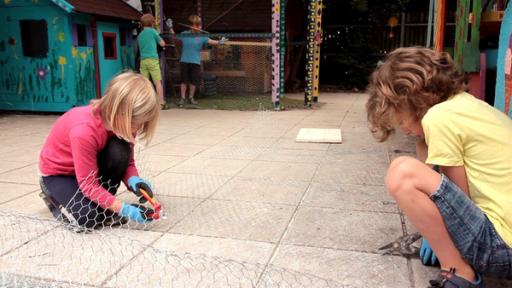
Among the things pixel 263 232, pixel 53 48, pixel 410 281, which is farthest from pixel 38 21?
pixel 410 281

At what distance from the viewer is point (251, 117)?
7.34m

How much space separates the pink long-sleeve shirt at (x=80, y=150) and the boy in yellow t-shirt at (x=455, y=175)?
1535 mm

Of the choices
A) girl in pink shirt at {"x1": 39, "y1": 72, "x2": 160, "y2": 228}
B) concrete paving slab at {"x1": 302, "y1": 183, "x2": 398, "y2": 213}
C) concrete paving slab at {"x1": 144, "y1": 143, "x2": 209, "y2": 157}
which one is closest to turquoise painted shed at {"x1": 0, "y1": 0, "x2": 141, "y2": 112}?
concrete paving slab at {"x1": 144, "y1": 143, "x2": 209, "y2": 157}

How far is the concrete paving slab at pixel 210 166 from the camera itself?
13.1ft

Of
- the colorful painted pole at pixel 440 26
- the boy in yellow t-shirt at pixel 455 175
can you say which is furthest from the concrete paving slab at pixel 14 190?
the colorful painted pole at pixel 440 26

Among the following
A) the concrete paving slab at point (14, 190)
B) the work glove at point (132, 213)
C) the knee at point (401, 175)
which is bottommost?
the concrete paving slab at point (14, 190)

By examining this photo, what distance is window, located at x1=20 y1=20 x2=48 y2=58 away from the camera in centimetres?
715

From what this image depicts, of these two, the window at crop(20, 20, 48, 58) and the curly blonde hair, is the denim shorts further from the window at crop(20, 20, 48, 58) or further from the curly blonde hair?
the window at crop(20, 20, 48, 58)

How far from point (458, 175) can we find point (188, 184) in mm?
2223

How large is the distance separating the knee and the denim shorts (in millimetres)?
107

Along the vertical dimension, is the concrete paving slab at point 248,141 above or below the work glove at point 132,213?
below

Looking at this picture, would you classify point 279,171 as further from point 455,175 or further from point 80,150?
point 455,175

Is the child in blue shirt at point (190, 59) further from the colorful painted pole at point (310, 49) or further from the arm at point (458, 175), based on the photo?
the arm at point (458, 175)

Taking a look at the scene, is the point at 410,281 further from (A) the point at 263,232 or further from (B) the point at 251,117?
(B) the point at 251,117
